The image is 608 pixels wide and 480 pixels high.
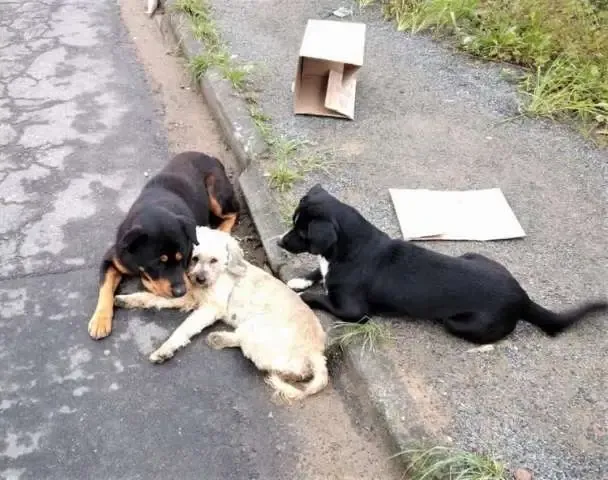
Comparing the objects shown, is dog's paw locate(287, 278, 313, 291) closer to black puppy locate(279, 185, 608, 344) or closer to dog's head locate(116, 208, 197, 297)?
black puppy locate(279, 185, 608, 344)

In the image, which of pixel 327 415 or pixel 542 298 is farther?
pixel 542 298

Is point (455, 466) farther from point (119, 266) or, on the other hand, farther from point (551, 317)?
point (119, 266)

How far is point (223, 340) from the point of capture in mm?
3691

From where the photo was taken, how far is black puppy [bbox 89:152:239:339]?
142 inches

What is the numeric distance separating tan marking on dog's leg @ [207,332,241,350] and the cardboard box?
2.32m

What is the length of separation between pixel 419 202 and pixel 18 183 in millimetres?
2879

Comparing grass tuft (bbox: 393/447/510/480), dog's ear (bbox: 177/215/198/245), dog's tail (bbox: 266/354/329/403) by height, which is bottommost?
dog's tail (bbox: 266/354/329/403)

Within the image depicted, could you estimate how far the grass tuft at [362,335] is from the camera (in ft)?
11.6

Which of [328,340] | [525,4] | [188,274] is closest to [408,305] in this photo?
[328,340]

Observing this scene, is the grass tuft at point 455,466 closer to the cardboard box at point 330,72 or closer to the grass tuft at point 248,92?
the grass tuft at point 248,92

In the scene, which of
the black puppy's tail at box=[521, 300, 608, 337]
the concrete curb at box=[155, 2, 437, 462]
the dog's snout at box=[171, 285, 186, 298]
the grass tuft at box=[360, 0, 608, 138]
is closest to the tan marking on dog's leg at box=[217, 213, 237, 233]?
the concrete curb at box=[155, 2, 437, 462]

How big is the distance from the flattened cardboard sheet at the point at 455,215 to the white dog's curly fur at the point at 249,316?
105cm

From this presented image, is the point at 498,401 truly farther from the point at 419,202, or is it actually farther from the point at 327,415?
the point at 419,202

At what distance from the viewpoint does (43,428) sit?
3256 millimetres
